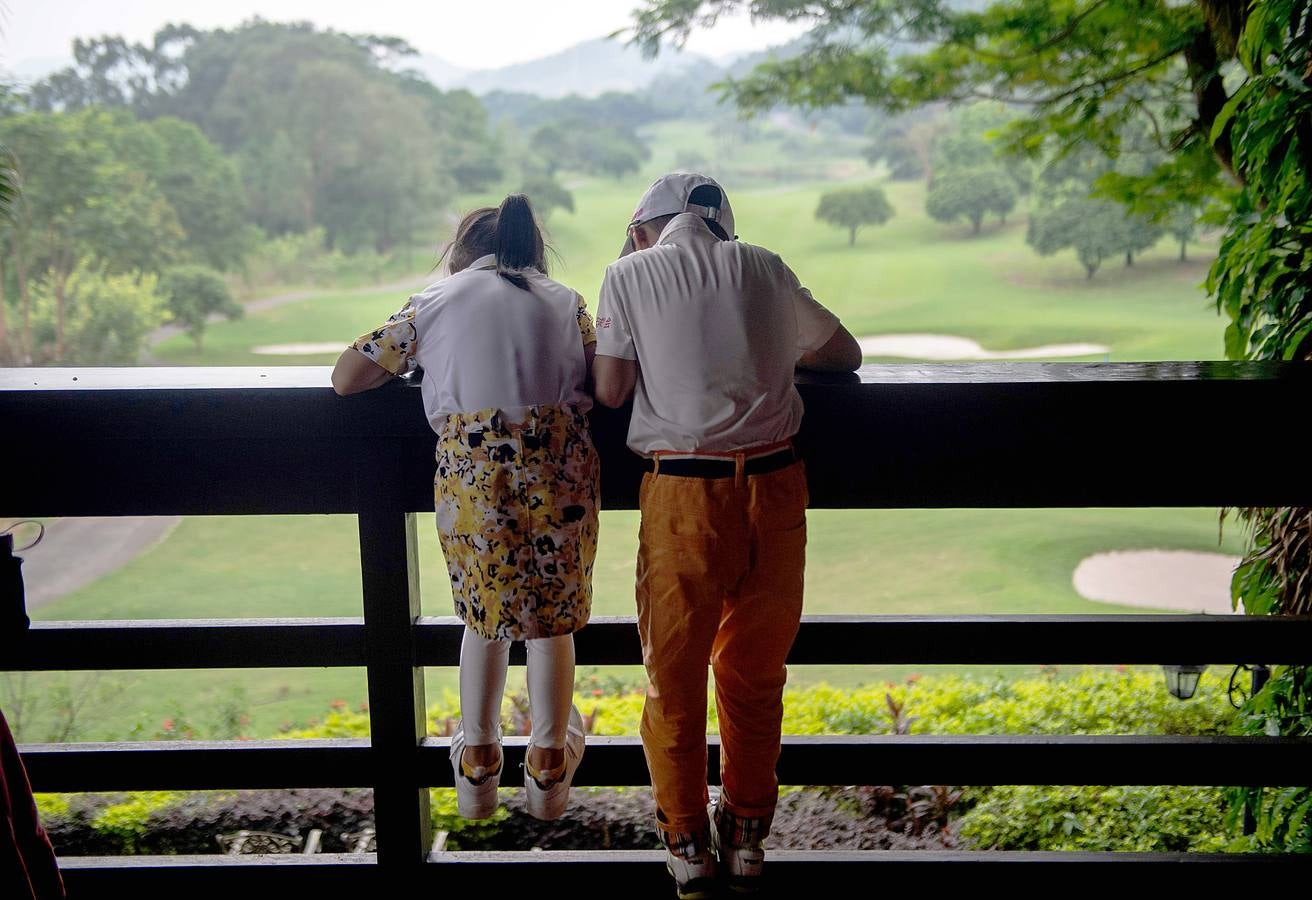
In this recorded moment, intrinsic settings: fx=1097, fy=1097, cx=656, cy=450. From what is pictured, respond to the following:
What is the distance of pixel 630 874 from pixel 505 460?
0.67 meters

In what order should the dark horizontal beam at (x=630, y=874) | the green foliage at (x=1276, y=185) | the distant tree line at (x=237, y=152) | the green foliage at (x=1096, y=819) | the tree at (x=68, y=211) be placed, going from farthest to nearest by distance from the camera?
1. the distant tree line at (x=237, y=152)
2. the tree at (x=68, y=211)
3. the green foliage at (x=1096, y=819)
4. the green foliage at (x=1276, y=185)
5. the dark horizontal beam at (x=630, y=874)

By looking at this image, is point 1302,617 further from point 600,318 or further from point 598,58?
point 598,58

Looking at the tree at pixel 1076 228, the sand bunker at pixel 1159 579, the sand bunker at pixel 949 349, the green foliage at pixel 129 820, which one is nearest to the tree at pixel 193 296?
the sand bunker at pixel 949 349

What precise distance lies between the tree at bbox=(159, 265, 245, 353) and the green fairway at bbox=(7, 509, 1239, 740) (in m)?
3.35

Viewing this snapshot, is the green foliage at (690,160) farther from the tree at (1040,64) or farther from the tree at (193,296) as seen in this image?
the tree at (1040,64)

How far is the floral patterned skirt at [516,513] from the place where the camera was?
4.71 ft

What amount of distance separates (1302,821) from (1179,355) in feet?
55.8

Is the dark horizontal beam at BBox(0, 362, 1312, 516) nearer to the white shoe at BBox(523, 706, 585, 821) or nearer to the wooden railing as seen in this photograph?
the wooden railing

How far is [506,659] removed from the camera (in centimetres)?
156

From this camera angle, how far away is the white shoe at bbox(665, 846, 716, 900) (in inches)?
60.1

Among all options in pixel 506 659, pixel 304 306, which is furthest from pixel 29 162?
pixel 506 659

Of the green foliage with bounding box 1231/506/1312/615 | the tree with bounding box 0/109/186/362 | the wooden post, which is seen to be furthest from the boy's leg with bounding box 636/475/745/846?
the tree with bounding box 0/109/186/362

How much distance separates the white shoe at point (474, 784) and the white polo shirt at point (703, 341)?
49cm

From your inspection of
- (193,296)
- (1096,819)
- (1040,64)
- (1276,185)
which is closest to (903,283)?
(193,296)
